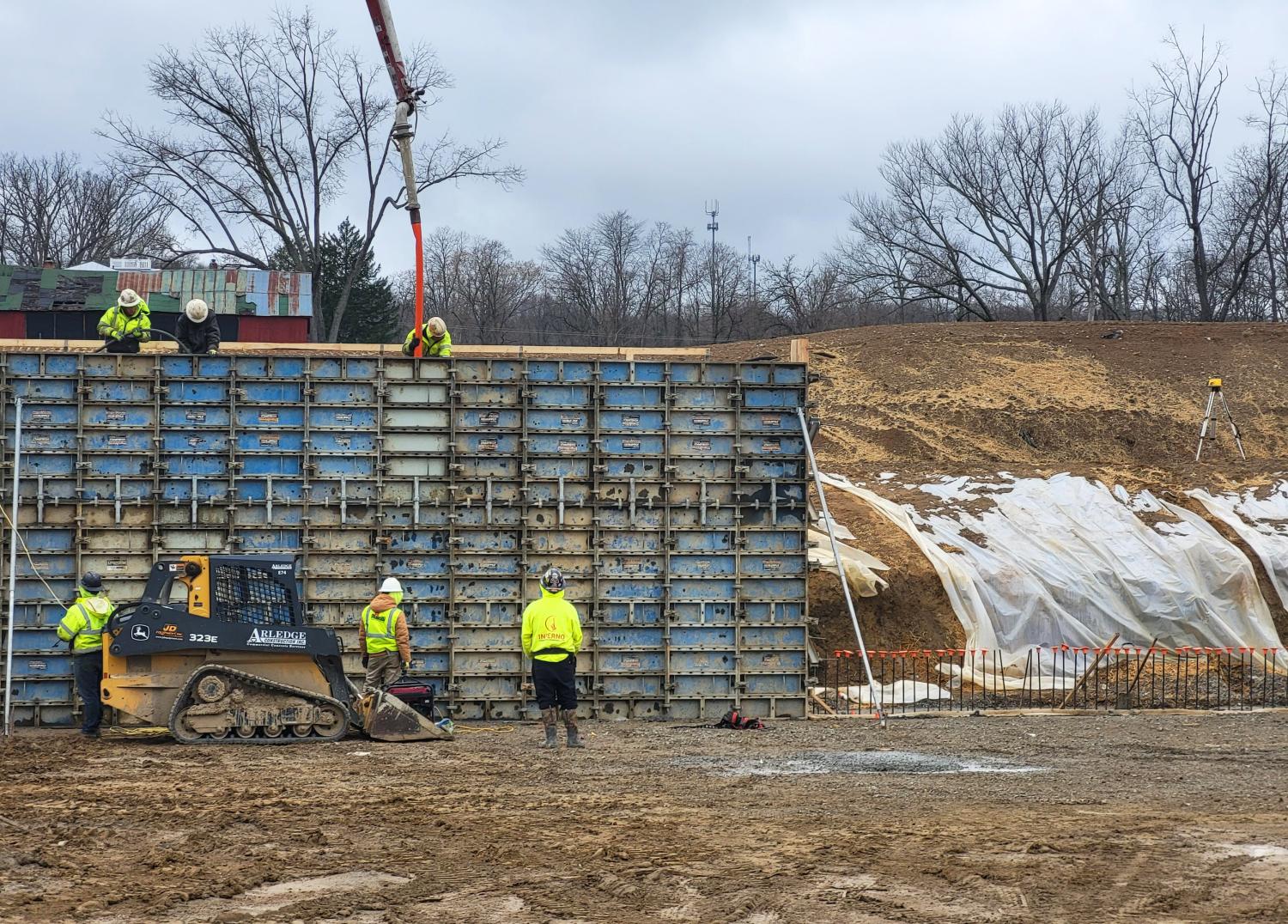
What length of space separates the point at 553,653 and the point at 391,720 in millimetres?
1988

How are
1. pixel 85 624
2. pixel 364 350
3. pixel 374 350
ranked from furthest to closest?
pixel 364 350 < pixel 374 350 < pixel 85 624

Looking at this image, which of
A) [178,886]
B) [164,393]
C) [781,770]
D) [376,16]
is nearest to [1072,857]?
[781,770]

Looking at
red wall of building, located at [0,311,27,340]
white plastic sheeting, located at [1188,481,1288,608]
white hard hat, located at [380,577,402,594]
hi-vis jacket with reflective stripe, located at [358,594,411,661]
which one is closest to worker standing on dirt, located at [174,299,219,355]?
white hard hat, located at [380,577,402,594]

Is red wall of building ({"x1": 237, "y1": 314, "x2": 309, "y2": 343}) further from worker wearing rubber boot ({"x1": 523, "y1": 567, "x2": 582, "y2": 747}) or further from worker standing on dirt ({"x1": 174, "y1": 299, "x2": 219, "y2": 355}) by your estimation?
worker wearing rubber boot ({"x1": 523, "y1": 567, "x2": 582, "y2": 747})

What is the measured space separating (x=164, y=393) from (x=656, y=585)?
6.50 metres

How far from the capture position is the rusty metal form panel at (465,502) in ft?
55.1

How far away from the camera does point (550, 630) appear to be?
14.5m

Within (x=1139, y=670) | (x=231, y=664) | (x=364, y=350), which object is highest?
(x=364, y=350)

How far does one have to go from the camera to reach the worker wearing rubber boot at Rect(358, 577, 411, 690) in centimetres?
1560

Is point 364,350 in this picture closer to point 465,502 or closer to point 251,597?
point 465,502

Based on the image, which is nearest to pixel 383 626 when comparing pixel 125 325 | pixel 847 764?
pixel 125 325

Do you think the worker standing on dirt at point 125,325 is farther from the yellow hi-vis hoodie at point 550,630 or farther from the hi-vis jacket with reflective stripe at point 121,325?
the yellow hi-vis hoodie at point 550,630

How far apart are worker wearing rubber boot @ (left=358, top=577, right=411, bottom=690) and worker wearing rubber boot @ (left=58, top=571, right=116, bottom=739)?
2.81m

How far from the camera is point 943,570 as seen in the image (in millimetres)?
21562
